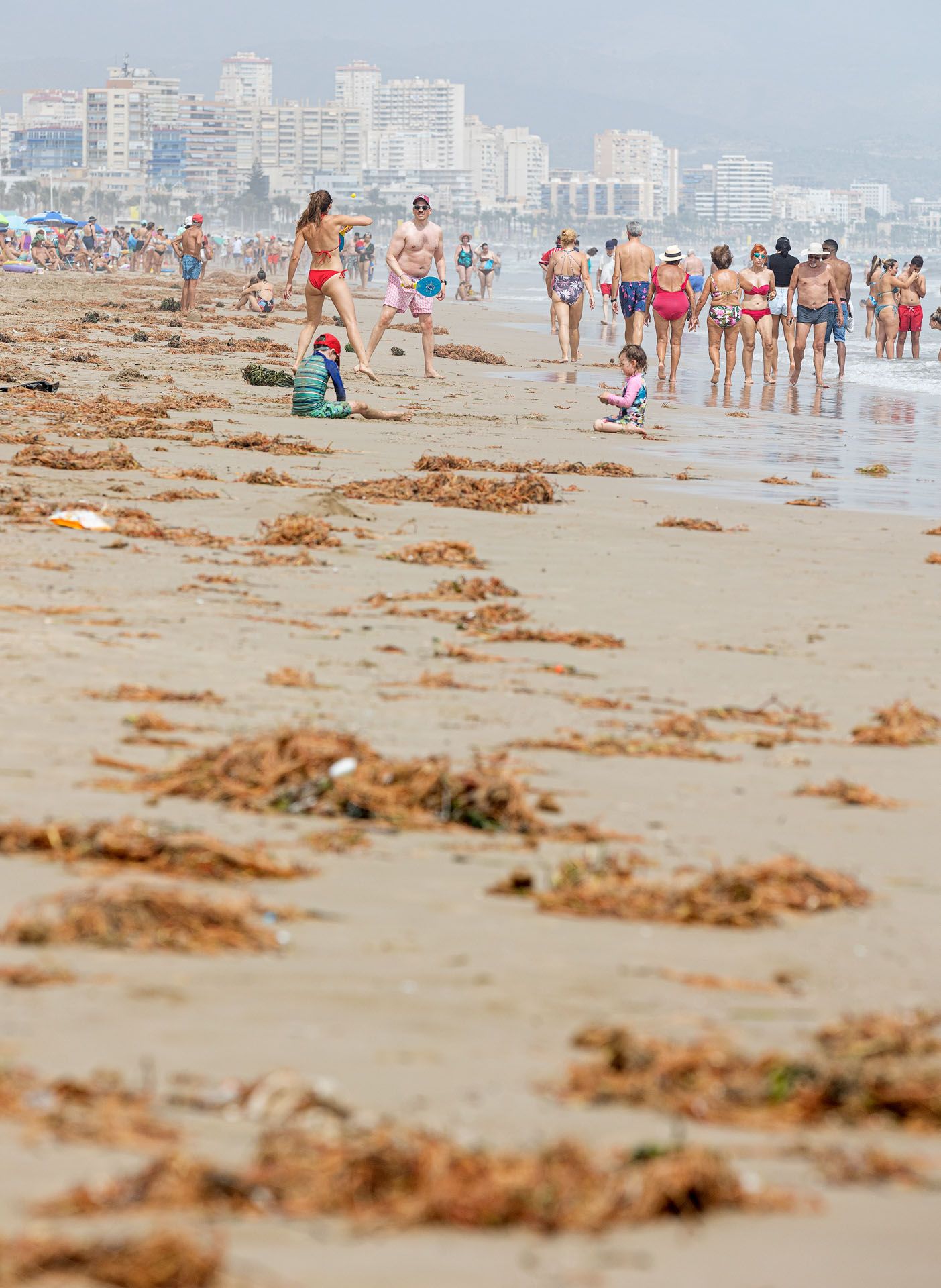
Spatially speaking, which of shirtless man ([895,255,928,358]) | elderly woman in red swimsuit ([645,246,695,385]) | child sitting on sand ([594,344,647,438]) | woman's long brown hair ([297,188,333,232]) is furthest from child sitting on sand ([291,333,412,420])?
shirtless man ([895,255,928,358])

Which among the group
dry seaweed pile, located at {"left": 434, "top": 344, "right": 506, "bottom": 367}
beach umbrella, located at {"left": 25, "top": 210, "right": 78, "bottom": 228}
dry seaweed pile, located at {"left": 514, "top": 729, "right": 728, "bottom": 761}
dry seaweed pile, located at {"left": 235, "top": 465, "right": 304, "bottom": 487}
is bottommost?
dry seaweed pile, located at {"left": 514, "top": 729, "right": 728, "bottom": 761}

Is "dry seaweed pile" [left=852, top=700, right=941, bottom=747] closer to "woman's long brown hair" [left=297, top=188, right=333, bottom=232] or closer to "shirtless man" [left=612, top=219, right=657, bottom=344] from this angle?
"woman's long brown hair" [left=297, top=188, right=333, bottom=232]

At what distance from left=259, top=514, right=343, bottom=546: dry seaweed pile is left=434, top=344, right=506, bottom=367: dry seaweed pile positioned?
14982mm

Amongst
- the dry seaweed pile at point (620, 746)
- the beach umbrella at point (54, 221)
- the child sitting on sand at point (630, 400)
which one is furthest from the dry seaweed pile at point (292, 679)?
the beach umbrella at point (54, 221)

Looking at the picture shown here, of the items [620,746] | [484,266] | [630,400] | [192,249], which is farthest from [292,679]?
[484,266]

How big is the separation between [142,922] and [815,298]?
19300 mm

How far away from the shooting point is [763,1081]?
2.90 meters

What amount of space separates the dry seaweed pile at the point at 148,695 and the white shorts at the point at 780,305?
17.0 metres

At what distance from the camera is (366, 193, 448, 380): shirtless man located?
17.1m

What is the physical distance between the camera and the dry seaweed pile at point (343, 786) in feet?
14.2

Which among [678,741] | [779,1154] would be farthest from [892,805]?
[779,1154]

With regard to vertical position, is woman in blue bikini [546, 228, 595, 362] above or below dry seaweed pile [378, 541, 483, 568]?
above

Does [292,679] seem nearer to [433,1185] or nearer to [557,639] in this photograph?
[557,639]

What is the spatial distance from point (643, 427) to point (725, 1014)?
1226cm
